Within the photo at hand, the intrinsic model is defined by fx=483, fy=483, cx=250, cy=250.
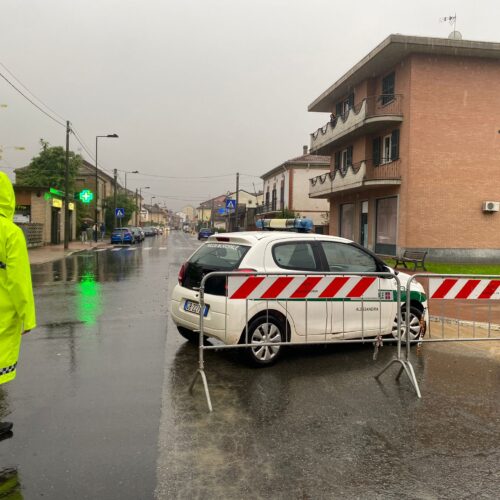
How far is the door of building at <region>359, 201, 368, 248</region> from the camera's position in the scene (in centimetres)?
2856

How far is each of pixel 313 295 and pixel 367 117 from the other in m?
21.0

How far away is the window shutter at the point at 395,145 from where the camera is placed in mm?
24359

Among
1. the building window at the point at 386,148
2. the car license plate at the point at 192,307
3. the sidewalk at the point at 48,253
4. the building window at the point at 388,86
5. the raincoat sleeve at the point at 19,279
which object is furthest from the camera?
the building window at the point at 388,86

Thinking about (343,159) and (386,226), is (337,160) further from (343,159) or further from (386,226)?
(386,226)

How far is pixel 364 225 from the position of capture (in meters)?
29.0

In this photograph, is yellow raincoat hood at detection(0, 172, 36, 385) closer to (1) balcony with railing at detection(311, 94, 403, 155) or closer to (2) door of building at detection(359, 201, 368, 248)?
(1) balcony with railing at detection(311, 94, 403, 155)

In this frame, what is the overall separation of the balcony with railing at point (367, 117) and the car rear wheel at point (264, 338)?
2017cm

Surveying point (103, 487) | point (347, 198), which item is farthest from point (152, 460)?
point (347, 198)

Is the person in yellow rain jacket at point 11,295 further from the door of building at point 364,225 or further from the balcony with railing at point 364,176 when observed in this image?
the door of building at point 364,225

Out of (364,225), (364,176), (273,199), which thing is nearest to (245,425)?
Answer: (364,176)

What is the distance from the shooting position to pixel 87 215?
175ft

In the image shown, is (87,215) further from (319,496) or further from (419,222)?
(319,496)

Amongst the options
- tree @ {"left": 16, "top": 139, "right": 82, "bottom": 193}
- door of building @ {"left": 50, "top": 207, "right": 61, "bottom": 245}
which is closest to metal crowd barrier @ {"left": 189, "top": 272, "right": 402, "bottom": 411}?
door of building @ {"left": 50, "top": 207, "right": 61, "bottom": 245}

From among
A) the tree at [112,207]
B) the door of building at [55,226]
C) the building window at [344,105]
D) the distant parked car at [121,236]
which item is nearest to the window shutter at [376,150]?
the building window at [344,105]
